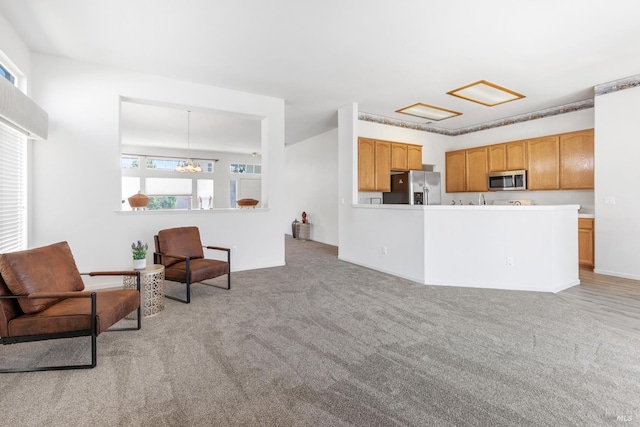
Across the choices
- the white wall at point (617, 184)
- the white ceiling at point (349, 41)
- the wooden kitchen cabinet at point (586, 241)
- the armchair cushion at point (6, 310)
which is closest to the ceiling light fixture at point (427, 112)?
the white ceiling at point (349, 41)

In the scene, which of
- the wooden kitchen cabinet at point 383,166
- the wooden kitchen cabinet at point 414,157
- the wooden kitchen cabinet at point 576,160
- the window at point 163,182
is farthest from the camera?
the window at point 163,182

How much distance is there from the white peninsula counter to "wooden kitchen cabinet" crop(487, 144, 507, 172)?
2613 mm

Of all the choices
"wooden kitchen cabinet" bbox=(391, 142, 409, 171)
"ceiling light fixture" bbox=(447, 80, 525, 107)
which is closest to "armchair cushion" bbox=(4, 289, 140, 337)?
"ceiling light fixture" bbox=(447, 80, 525, 107)

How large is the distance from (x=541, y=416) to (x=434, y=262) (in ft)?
8.81

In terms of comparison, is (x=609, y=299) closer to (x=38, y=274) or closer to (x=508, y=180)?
(x=508, y=180)

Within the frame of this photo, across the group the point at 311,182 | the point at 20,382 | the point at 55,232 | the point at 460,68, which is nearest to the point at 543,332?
the point at 460,68

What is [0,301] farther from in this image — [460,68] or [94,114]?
[460,68]

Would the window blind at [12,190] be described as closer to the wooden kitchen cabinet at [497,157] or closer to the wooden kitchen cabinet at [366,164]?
the wooden kitchen cabinet at [366,164]

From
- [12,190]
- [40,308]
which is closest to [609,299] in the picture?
[40,308]

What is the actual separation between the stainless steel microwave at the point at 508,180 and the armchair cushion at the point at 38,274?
734cm

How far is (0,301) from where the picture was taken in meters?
1.98

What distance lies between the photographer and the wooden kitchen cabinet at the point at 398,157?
21.5 feet

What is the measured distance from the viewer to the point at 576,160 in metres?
A: 5.51

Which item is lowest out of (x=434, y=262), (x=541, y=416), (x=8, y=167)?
(x=541, y=416)
